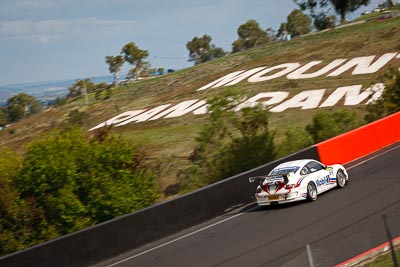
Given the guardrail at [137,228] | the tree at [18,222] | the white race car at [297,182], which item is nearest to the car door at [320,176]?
the white race car at [297,182]

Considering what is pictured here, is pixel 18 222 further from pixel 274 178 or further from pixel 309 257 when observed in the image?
pixel 309 257

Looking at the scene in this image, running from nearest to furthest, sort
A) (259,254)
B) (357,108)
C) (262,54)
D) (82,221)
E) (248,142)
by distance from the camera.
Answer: (259,254) → (82,221) → (248,142) → (357,108) → (262,54)

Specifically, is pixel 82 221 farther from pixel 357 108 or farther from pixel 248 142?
pixel 357 108

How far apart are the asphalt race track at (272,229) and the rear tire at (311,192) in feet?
0.58

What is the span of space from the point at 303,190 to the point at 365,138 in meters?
9.85

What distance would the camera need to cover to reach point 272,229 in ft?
54.9

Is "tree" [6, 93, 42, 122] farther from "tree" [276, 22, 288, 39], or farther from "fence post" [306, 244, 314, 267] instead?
"fence post" [306, 244, 314, 267]

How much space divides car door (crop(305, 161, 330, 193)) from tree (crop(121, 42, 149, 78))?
96.3m

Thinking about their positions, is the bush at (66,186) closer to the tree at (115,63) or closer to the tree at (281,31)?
the tree at (115,63)

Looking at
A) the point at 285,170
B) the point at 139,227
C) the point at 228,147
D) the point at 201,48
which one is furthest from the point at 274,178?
the point at 201,48

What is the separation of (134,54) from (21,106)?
2235 cm

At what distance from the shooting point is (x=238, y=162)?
2939cm

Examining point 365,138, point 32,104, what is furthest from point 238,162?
point 32,104

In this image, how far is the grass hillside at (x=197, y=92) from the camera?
43.1m
